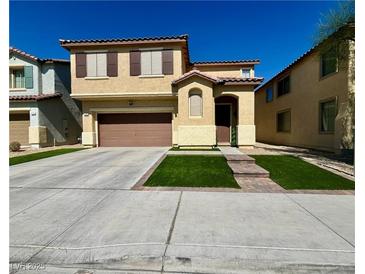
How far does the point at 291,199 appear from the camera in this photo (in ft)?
17.5

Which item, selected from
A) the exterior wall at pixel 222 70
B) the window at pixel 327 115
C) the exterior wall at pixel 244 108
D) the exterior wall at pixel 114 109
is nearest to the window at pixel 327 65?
the window at pixel 327 115

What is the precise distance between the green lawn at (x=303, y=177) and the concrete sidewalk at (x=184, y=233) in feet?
3.32

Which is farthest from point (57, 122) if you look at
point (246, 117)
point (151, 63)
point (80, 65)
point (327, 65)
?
point (327, 65)

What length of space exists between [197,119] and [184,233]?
10972mm

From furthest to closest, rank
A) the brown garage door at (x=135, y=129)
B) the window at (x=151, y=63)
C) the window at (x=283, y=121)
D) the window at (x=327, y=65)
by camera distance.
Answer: the window at (x=283, y=121) → the brown garage door at (x=135, y=129) → the window at (x=151, y=63) → the window at (x=327, y=65)

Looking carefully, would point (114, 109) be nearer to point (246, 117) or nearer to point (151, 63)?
point (151, 63)

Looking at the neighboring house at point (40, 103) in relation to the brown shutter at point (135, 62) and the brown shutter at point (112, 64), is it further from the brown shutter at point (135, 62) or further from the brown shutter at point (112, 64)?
the brown shutter at point (135, 62)

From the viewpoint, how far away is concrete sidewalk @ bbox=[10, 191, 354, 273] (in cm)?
295

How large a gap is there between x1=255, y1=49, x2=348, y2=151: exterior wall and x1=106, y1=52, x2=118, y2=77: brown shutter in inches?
511

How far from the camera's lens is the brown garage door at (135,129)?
53.2 ft

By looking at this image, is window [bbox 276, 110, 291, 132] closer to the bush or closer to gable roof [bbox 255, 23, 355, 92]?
gable roof [bbox 255, 23, 355, 92]

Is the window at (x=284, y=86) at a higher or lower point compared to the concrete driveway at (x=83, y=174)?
higher
